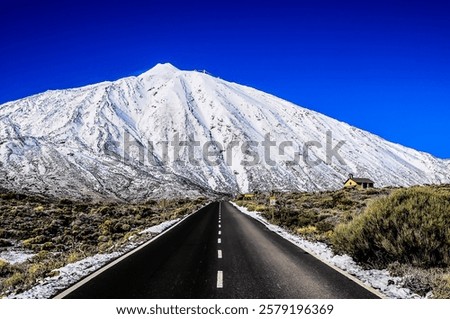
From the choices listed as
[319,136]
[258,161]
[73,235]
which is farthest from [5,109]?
[73,235]

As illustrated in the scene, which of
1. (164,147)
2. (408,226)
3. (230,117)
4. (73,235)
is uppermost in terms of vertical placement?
(230,117)

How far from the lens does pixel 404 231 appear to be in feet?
34.3

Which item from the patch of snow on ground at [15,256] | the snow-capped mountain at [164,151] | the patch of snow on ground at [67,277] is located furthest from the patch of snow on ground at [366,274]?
the snow-capped mountain at [164,151]

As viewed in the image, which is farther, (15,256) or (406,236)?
(15,256)

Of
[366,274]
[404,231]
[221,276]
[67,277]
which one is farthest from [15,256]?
[404,231]

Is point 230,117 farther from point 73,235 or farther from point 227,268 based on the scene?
point 227,268

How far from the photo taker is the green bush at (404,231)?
10133 millimetres

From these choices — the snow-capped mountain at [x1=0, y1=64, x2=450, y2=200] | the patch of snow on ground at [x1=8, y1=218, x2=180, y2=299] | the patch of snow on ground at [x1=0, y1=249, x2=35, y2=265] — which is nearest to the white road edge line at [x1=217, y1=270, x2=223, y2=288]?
the patch of snow on ground at [x1=8, y1=218, x2=180, y2=299]

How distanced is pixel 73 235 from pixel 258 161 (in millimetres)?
127057

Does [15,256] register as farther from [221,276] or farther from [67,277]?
[221,276]

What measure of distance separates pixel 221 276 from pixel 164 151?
138550 millimetres

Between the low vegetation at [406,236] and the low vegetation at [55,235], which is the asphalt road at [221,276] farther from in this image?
the low vegetation at [55,235]

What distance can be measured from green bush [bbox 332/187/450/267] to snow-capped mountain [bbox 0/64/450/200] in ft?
243

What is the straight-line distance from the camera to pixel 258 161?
149 metres
